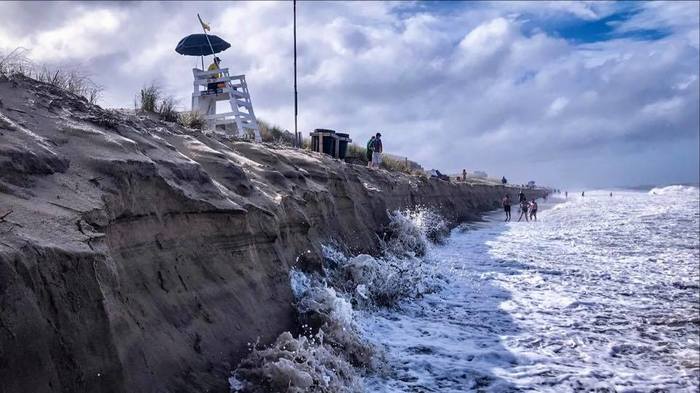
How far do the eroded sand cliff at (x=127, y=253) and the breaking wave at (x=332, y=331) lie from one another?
227 mm

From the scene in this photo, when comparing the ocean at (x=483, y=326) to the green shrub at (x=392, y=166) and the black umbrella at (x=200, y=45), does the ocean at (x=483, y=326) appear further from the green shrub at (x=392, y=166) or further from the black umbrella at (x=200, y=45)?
the green shrub at (x=392, y=166)

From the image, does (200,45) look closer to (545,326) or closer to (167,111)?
(167,111)

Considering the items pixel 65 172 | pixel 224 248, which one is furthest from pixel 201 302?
pixel 65 172

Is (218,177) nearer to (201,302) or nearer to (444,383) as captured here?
(201,302)

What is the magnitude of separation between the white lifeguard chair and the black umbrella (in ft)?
4.31

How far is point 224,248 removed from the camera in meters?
5.72

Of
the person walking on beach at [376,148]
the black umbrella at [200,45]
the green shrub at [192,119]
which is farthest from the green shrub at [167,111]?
the person walking on beach at [376,148]

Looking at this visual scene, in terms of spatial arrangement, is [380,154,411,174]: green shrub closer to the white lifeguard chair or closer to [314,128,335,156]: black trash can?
[314,128,335,156]: black trash can

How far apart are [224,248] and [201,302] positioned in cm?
78

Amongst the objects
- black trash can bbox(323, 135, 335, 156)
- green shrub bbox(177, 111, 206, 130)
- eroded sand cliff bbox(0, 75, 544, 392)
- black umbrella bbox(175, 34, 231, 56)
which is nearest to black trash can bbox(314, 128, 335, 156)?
black trash can bbox(323, 135, 335, 156)

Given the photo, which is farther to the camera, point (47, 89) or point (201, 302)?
point (47, 89)

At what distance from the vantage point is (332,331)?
6.10m

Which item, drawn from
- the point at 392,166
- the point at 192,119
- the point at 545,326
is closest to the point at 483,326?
the point at 545,326

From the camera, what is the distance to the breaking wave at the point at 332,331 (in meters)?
4.81
